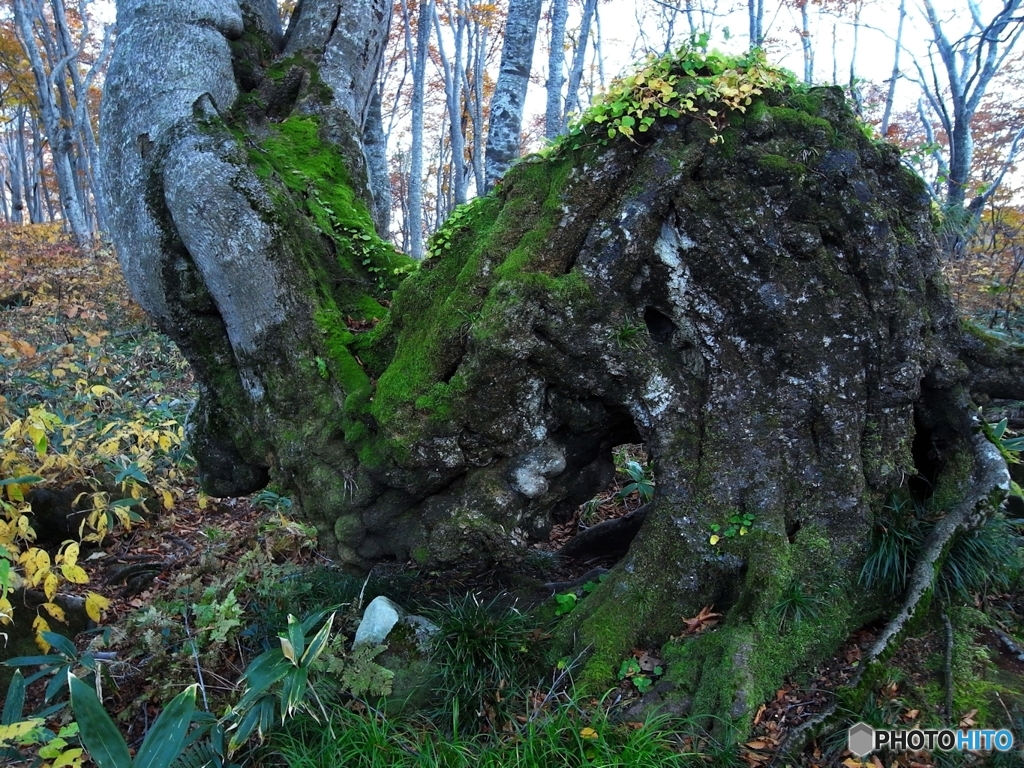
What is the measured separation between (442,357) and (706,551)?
6.09 ft

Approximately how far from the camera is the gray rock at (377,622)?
356cm

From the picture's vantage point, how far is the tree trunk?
10.6 ft

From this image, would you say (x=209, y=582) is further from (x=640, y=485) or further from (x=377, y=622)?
(x=640, y=485)

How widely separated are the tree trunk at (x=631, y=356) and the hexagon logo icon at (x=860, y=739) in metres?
0.38

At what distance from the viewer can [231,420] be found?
4086 millimetres

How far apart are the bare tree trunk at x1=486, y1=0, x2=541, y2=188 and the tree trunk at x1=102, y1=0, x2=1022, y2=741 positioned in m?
3.07

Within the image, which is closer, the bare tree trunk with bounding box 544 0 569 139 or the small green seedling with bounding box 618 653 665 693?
the small green seedling with bounding box 618 653 665 693

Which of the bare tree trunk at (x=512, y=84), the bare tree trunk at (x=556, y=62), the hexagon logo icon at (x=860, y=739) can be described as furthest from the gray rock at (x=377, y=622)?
the bare tree trunk at (x=556, y=62)

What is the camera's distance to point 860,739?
281cm

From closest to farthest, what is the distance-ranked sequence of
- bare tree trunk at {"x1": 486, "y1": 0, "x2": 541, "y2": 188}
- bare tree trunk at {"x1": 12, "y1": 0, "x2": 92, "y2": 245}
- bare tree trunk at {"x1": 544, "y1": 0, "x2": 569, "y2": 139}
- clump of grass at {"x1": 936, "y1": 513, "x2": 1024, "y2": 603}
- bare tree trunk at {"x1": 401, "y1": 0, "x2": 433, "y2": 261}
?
clump of grass at {"x1": 936, "y1": 513, "x2": 1024, "y2": 603}
bare tree trunk at {"x1": 486, "y1": 0, "x2": 541, "y2": 188}
bare tree trunk at {"x1": 544, "y1": 0, "x2": 569, "y2": 139}
bare tree trunk at {"x1": 401, "y1": 0, "x2": 433, "y2": 261}
bare tree trunk at {"x1": 12, "y1": 0, "x2": 92, "y2": 245}

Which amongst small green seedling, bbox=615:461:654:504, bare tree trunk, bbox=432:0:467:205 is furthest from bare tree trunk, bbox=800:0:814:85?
small green seedling, bbox=615:461:654:504

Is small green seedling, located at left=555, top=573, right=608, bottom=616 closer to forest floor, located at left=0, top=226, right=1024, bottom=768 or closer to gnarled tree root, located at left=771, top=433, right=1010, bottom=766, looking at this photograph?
forest floor, located at left=0, top=226, right=1024, bottom=768

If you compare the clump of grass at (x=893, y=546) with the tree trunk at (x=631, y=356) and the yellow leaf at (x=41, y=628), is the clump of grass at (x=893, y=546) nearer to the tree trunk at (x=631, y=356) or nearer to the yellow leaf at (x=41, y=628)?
the tree trunk at (x=631, y=356)

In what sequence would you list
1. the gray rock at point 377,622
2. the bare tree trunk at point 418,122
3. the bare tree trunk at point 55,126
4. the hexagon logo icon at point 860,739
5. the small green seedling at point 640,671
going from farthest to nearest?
1. the bare tree trunk at point 55,126
2. the bare tree trunk at point 418,122
3. the gray rock at point 377,622
4. the small green seedling at point 640,671
5. the hexagon logo icon at point 860,739
